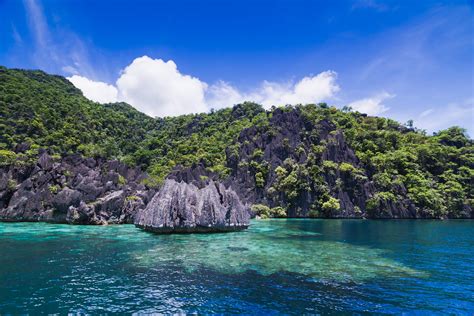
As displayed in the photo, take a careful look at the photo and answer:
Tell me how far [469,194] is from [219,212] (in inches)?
3075

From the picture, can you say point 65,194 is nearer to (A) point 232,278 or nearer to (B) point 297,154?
(A) point 232,278

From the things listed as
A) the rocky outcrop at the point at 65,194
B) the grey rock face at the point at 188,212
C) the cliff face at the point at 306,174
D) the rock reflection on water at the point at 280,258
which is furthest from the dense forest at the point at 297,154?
the rock reflection on water at the point at 280,258

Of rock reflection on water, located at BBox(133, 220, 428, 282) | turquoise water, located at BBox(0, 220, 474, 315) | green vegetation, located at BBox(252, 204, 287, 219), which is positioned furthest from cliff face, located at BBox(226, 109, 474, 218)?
turquoise water, located at BBox(0, 220, 474, 315)

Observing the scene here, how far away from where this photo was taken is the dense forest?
259 feet

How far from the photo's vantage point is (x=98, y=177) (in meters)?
62.0

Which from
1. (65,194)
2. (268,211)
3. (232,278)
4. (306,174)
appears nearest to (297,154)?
(306,174)

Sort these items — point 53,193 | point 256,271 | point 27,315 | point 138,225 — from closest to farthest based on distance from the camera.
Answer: point 27,315, point 256,271, point 138,225, point 53,193

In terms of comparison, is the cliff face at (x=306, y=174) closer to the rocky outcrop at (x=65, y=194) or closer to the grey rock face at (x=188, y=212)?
the rocky outcrop at (x=65, y=194)

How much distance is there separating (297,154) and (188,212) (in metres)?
60.9

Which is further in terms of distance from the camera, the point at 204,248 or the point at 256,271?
the point at 204,248

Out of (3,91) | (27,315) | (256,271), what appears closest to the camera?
(27,315)

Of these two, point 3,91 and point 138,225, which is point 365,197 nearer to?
point 138,225

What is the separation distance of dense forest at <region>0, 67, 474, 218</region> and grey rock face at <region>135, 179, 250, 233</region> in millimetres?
20957

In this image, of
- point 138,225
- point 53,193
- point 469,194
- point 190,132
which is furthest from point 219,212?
point 190,132
